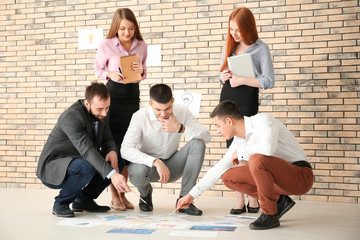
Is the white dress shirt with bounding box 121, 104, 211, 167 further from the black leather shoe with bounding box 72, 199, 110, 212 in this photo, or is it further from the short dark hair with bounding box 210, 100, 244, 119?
the short dark hair with bounding box 210, 100, 244, 119

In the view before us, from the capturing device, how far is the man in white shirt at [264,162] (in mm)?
2938

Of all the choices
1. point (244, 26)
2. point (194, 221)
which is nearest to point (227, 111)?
point (194, 221)

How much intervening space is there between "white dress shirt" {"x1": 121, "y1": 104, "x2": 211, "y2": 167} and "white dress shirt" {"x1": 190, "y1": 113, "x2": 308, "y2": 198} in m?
0.54

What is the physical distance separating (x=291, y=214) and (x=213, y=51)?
215 centimetres

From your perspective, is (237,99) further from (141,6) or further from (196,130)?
(141,6)

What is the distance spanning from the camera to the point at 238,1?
16.5 ft

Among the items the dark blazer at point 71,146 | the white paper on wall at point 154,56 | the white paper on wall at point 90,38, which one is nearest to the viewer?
the dark blazer at point 71,146

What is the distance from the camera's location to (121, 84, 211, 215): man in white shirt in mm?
3479

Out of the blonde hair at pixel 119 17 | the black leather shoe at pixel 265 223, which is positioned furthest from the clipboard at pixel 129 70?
the black leather shoe at pixel 265 223

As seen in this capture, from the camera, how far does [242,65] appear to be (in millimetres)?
3678

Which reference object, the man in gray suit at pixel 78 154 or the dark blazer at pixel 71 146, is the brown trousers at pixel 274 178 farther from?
the dark blazer at pixel 71 146

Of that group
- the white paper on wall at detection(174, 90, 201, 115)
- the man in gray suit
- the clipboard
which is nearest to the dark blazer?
the man in gray suit

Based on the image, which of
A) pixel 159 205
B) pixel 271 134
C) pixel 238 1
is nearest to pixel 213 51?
pixel 238 1

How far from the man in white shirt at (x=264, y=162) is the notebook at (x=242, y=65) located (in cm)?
65
